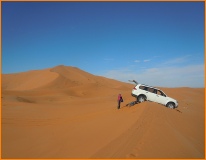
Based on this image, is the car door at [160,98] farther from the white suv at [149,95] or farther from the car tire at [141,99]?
the car tire at [141,99]

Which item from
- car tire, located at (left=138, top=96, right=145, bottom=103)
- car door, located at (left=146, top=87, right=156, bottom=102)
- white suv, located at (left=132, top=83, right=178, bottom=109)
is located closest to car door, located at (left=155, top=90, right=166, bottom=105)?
white suv, located at (left=132, top=83, right=178, bottom=109)

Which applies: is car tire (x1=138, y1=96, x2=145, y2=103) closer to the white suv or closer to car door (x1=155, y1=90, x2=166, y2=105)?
the white suv

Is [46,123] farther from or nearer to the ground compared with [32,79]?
nearer to the ground

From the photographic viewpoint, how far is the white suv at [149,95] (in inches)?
706

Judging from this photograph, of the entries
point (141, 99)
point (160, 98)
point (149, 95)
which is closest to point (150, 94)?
point (149, 95)

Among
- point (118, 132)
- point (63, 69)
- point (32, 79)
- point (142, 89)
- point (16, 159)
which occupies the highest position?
point (63, 69)

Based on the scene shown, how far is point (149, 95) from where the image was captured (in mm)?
18000

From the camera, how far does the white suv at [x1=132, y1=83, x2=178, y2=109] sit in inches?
706

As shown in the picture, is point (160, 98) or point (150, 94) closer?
point (150, 94)

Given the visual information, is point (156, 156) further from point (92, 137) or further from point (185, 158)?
point (92, 137)

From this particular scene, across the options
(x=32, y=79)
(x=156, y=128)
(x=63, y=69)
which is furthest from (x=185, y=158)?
(x=63, y=69)

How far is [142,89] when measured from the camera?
18.0 m

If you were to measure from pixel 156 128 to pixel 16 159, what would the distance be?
16.9ft

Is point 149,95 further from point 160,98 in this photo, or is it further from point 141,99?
point 160,98
